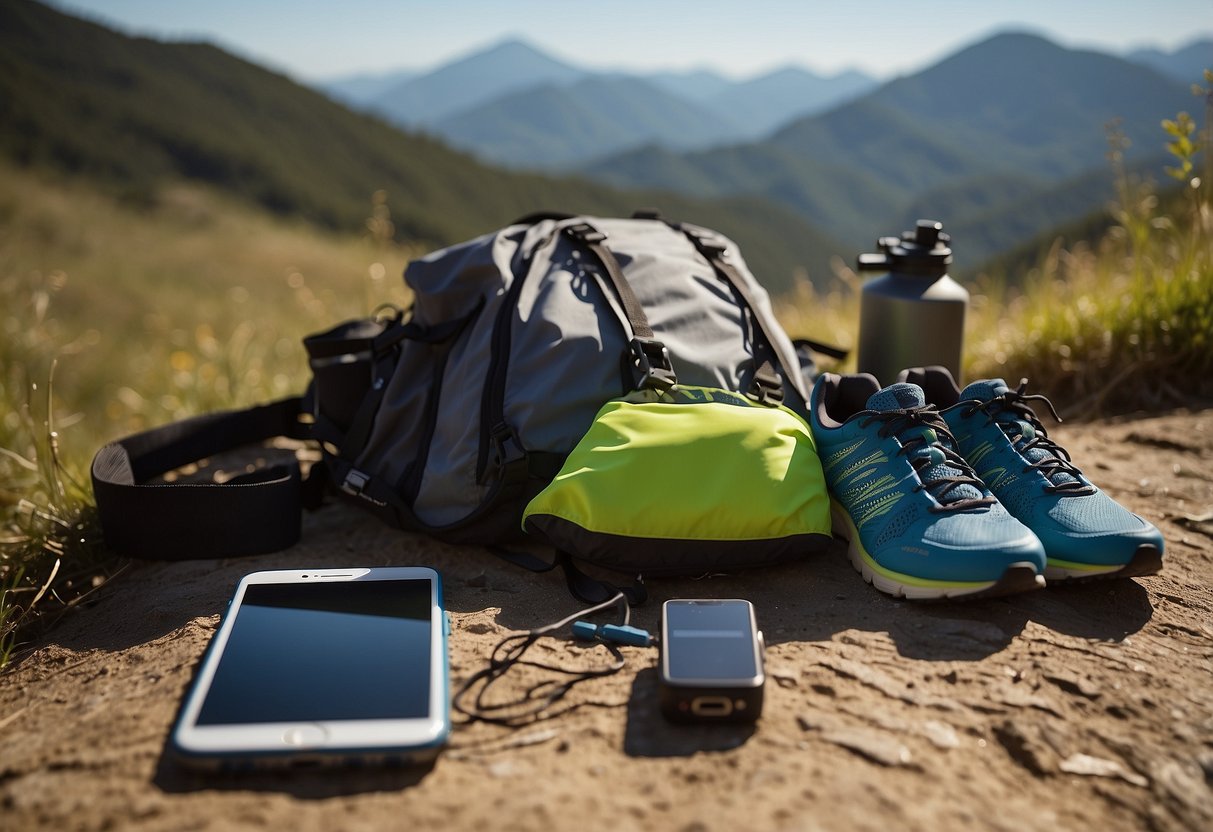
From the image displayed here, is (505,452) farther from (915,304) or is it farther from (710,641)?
(915,304)

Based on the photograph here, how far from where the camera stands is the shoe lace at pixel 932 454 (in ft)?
7.48

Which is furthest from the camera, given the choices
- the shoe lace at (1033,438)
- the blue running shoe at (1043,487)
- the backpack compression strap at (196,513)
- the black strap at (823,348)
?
the black strap at (823,348)

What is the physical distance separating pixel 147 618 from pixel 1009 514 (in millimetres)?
2424

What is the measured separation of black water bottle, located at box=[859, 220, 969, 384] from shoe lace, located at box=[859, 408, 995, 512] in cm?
87

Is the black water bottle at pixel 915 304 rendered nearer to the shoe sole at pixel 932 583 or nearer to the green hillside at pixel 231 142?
the shoe sole at pixel 932 583

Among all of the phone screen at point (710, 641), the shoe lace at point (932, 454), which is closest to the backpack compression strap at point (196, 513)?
the phone screen at point (710, 641)

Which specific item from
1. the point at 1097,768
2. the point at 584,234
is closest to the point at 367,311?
the point at 584,234

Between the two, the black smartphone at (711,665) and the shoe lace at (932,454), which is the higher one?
the shoe lace at (932,454)

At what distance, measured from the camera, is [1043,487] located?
7.80 feet

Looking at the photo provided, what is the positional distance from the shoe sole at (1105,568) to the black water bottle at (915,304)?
1.28 m

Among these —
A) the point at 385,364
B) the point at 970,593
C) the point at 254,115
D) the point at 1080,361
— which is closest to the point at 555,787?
the point at 970,593

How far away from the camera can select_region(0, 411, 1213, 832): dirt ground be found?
5.05 feet

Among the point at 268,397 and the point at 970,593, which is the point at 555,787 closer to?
the point at 970,593

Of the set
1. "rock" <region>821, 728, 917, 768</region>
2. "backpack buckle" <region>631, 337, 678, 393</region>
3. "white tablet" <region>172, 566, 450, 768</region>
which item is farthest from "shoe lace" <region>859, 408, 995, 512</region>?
"white tablet" <region>172, 566, 450, 768</region>
